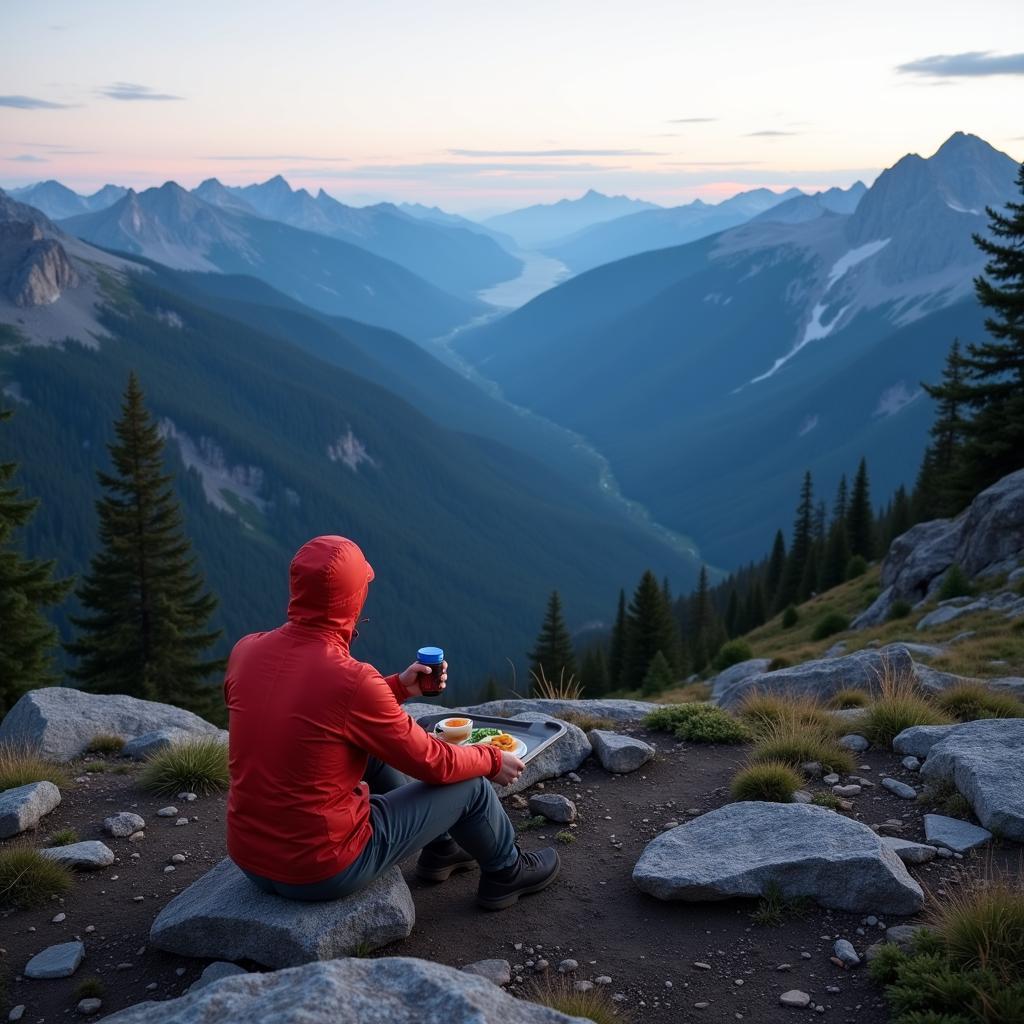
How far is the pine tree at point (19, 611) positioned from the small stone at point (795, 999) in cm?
2920

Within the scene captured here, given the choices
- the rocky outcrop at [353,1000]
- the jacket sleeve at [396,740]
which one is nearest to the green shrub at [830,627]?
the jacket sleeve at [396,740]

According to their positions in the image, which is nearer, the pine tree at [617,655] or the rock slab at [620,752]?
the rock slab at [620,752]

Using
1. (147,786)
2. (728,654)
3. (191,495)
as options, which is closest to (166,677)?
(728,654)

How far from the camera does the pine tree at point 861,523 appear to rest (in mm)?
74125

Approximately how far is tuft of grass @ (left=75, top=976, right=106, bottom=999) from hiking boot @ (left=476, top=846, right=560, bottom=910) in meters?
2.78

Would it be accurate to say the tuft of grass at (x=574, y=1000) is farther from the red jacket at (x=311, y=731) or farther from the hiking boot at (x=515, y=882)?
the red jacket at (x=311, y=731)

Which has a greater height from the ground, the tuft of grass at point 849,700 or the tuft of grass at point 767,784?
the tuft of grass at point 767,784

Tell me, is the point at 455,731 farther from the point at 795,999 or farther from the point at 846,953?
A: the point at 846,953

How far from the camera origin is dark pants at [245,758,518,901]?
21.2ft

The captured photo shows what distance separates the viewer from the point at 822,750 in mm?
9703

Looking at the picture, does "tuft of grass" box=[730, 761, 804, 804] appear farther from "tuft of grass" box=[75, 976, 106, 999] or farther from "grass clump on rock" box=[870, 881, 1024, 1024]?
"tuft of grass" box=[75, 976, 106, 999]

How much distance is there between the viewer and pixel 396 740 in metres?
6.27

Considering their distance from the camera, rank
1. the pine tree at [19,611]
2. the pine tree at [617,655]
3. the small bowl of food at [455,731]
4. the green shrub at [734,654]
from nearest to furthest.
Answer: the small bowl of food at [455,731] < the pine tree at [19,611] < the green shrub at [734,654] < the pine tree at [617,655]

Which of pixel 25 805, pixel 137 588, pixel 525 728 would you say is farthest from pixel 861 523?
pixel 25 805
